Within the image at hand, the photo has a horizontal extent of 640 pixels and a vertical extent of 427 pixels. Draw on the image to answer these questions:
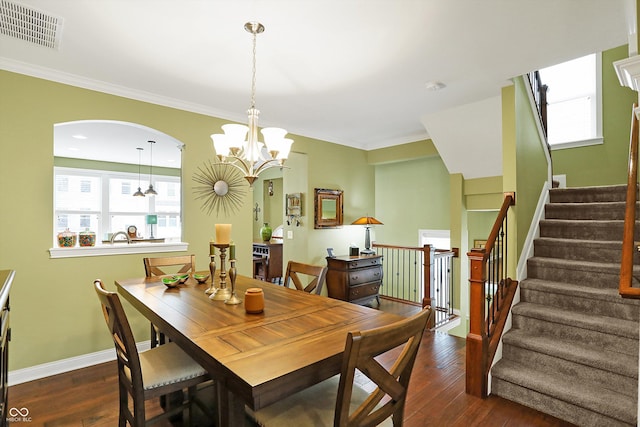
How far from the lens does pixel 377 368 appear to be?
1.13 metres

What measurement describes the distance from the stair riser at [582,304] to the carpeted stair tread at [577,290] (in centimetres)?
3

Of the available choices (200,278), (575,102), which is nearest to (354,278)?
(200,278)

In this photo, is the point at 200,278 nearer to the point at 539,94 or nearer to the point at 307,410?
the point at 307,410

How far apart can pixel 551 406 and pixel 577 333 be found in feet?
1.99

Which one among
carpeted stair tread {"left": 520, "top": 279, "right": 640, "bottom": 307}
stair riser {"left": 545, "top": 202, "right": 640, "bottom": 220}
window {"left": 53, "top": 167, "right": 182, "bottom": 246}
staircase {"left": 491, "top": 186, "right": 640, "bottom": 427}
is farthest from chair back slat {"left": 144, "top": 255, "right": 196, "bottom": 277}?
window {"left": 53, "top": 167, "right": 182, "bottom": 246}

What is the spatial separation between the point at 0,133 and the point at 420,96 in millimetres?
3814

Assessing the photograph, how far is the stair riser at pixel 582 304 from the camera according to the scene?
7.79 ft

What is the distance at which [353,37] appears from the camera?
231 cm

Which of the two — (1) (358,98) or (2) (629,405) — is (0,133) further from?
(2) (629,405)

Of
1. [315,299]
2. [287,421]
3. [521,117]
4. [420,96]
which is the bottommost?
[287,421]

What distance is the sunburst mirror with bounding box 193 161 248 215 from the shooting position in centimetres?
367

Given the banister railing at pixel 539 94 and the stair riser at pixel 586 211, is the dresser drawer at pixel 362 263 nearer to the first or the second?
the stair riser at pixel 586 211

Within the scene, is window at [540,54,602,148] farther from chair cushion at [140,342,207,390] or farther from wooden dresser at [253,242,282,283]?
chair cushion at [140,342,207,390]

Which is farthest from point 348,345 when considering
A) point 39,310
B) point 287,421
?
point 39,310
